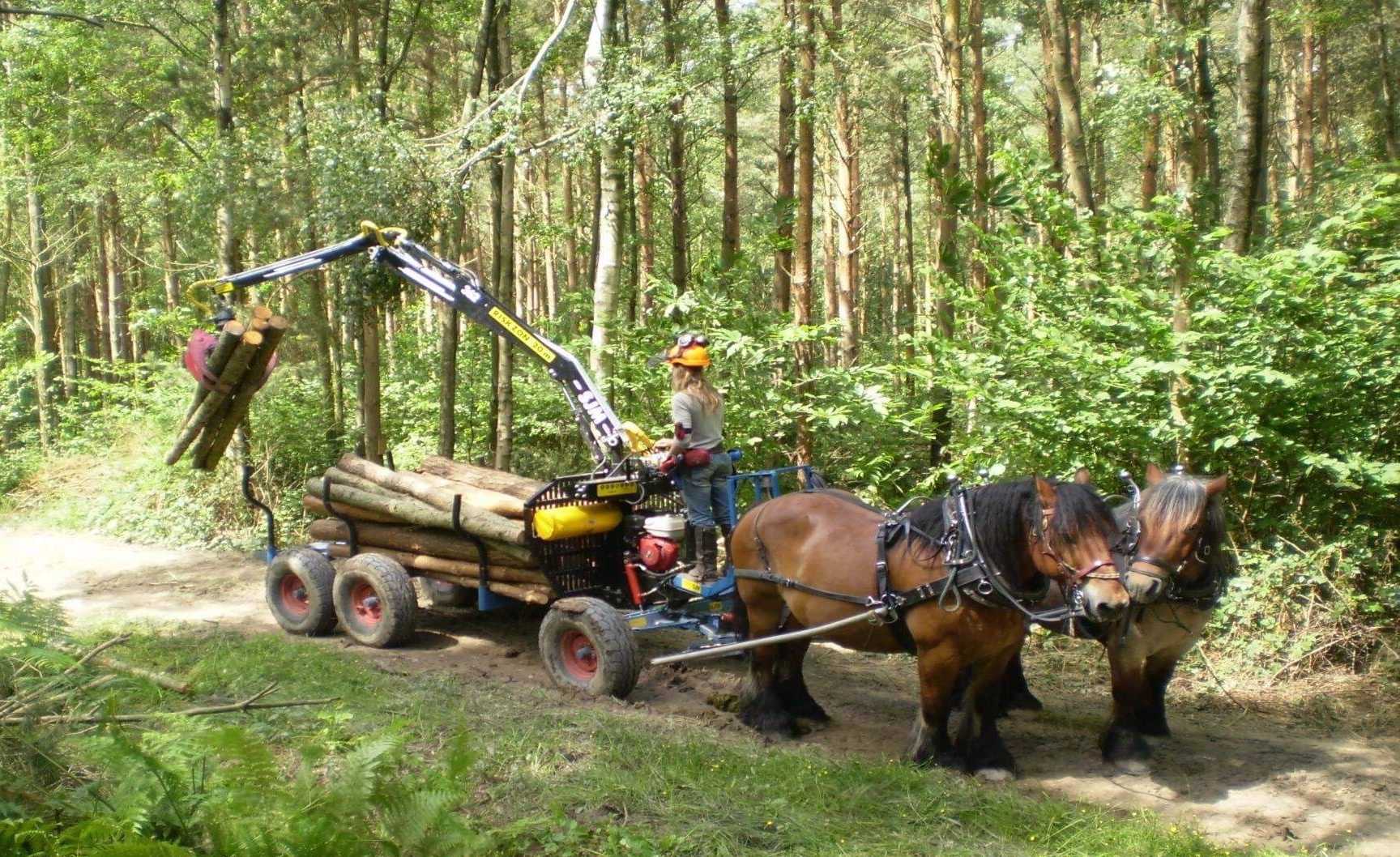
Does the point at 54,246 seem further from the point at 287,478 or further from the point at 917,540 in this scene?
the point at 917,540

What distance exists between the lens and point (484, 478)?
30.6ft

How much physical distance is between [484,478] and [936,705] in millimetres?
4671

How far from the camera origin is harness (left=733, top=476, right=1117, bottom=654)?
561 cm

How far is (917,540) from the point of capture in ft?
20.1

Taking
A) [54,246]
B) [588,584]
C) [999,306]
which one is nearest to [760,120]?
[54,246]

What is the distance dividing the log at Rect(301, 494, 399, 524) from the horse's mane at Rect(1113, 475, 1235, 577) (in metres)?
5.81

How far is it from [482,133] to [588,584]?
6358 mm

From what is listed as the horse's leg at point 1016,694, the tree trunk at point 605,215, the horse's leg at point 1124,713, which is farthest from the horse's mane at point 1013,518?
the tree trunk at point 605,215

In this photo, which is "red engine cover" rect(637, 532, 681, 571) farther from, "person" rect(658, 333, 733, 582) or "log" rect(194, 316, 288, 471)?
"log" rect(194, 316, 288, 471)

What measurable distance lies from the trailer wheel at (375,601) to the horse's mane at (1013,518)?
445 centimetres

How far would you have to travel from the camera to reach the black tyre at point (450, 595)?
31.6 ft

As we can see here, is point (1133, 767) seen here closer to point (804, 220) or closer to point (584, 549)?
point (584, 549)

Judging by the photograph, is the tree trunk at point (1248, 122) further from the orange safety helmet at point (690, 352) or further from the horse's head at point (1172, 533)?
the orange safety helmet at point (690, 352)

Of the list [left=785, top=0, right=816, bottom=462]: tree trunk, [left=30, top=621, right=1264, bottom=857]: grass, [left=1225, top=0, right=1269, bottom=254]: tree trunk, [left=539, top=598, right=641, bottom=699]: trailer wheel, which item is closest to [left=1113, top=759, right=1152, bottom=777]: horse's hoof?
[left=30, top=621, right=1264, bottom=857]: grass
